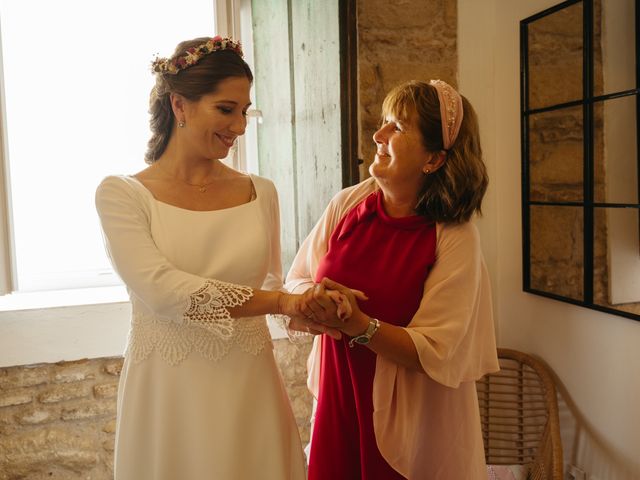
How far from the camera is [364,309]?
1692 mm

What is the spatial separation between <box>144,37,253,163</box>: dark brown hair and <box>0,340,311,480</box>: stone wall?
1.11m

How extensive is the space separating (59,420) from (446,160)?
1.73m

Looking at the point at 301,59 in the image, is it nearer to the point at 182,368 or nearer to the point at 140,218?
the point at 140,218

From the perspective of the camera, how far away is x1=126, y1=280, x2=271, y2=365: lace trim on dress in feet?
4.64

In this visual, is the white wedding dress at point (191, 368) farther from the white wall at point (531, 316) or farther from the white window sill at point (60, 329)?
the white wall at point (531, 316)

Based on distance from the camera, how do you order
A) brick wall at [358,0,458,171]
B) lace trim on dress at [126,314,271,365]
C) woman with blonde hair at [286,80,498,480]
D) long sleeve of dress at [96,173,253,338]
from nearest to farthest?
long sleeve of dress at [96,173,253,338] → lace trim on dress at [126,314,271,365] → woman with blonde hair at [286,80,498,480] → brick wall at [358,0,458,171]

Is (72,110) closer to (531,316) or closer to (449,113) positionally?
(449,113)

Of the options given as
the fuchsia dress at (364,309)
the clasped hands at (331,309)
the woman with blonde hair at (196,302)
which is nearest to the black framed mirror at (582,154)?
the fuchsia dress at (364,309)

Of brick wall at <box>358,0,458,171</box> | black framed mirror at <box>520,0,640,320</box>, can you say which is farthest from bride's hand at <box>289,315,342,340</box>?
black framed mirror at <box>520,0,640,320</box>

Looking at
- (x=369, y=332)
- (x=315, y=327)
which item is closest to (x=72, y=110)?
(x=315, y=327)

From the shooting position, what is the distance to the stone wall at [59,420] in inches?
88.4

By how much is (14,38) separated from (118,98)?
450 mm

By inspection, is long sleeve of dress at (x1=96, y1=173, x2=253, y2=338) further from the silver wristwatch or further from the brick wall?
the brick wall

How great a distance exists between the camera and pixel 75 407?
2.32 meters
